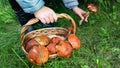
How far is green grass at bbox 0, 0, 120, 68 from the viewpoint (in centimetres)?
256

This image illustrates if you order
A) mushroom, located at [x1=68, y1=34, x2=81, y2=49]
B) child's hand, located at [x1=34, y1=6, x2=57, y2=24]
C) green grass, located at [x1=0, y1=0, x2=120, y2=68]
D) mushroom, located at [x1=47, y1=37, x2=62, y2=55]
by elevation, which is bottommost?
green grass, located at [x1=0, y1=0, x2=120, y2=68]

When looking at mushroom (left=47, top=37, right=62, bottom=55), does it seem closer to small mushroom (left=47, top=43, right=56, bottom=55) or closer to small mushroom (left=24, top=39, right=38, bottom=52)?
small mushroom (left=47, top=43, right=56, bottom=55)

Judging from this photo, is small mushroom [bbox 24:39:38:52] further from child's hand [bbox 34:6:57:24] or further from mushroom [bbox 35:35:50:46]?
child's hand [bbox 34:6:57:24]

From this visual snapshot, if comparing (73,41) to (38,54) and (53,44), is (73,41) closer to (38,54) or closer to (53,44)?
(53,44)

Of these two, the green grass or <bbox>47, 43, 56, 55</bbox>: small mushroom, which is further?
the green grass

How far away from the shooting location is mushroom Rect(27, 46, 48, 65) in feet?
7.67

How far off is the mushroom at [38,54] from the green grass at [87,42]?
10 centimetres

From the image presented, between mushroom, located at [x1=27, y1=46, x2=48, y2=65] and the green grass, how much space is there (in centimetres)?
10

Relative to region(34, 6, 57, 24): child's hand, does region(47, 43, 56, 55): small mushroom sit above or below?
below

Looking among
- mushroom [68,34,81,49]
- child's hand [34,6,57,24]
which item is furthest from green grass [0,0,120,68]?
child's hand [34,6,57,24]

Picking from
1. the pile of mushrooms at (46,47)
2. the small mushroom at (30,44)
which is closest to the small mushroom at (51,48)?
the pile of mushrooms at (46,47)

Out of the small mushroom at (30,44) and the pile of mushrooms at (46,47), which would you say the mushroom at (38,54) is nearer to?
the pile of mushrooms at (46,47)

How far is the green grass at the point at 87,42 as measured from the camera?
8.41 ft

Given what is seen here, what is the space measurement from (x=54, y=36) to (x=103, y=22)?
58cm
